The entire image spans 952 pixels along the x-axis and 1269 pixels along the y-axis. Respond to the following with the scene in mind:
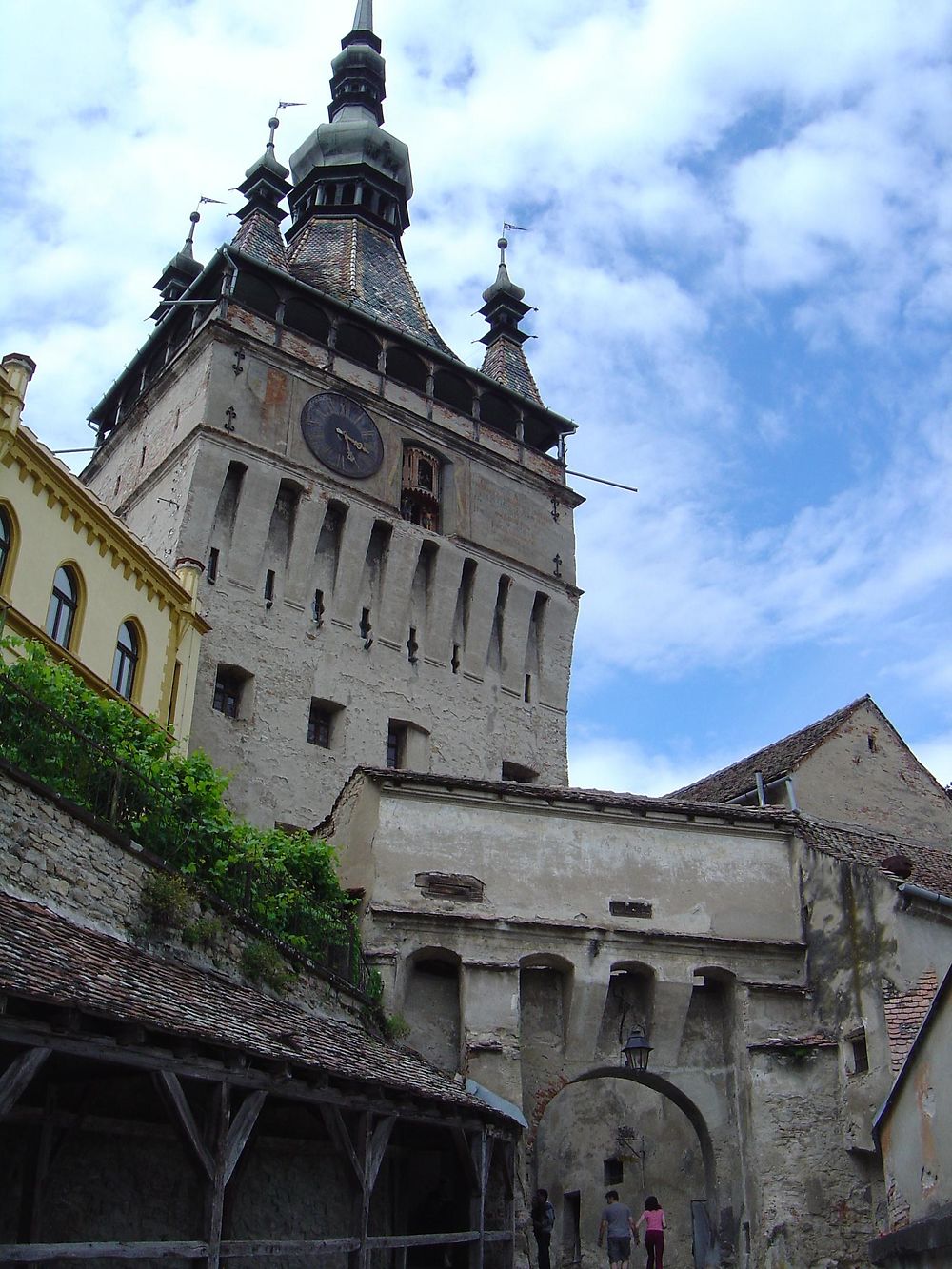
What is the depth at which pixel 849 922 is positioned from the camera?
1861 cm

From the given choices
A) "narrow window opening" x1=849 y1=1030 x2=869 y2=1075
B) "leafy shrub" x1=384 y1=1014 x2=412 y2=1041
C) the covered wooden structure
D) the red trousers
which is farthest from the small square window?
"narrow window opening" x1=849 y1=1030 x2=869 y2=1075

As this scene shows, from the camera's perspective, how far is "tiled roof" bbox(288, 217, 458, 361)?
37312 millimetres

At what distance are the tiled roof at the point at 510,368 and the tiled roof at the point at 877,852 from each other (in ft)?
67.4

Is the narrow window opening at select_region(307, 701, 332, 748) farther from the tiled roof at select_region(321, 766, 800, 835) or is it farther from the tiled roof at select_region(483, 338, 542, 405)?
the tiled roof at select_region(483, 338, 542, 405)

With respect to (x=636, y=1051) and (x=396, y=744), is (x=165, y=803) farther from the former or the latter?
(x=396, y=744)

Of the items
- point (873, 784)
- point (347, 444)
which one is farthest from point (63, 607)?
point (873, 784)

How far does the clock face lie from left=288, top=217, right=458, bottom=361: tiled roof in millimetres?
3562

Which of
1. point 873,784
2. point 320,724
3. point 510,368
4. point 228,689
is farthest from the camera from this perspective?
point 510,368

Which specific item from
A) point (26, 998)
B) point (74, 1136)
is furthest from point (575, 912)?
point (26, 998)

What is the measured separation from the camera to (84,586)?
71.7 feet

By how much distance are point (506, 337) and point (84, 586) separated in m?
23.6

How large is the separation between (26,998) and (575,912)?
1104 centimetres

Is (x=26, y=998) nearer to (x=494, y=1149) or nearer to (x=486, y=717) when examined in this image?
(x=494, y=1149)

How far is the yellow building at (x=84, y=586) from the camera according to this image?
20.0m
